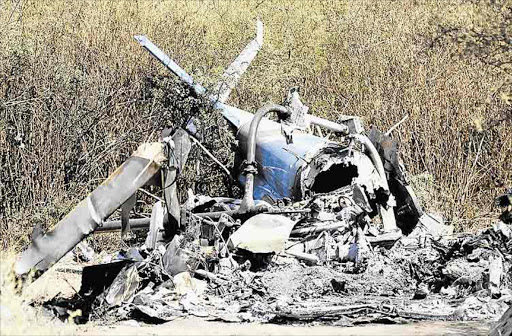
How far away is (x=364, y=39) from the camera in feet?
59.0

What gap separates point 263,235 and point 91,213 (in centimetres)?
205

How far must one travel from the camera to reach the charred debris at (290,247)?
29.2 feet

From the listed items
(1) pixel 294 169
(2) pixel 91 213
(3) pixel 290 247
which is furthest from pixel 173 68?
(2) pixel 91 213

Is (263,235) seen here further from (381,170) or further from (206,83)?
(206,83)

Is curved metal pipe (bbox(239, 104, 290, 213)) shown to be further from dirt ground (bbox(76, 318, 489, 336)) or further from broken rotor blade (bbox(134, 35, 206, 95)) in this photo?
dirt ground (bbox(76, 318, 489, 336))

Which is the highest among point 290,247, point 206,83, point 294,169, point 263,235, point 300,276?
point 206,83

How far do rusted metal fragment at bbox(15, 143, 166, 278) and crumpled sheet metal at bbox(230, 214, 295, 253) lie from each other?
133 cm

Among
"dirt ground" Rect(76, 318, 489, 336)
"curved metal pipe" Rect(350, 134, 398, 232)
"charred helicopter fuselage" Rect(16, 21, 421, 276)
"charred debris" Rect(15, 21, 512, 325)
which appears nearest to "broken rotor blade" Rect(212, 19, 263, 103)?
"charred helicopter fuselage" Rect(16, 21, 421, 276)

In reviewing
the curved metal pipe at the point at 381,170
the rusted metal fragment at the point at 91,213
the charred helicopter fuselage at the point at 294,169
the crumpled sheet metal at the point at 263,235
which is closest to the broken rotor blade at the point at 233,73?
the charred helicopter fuselage at the point at 294,169

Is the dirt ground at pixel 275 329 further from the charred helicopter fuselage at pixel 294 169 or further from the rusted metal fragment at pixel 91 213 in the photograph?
the charred helicopter fuselage at pixel 294 169

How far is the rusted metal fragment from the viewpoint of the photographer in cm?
884

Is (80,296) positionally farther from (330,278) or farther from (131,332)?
(330,278)

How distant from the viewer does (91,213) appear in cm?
903

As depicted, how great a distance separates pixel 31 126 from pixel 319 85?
234 inches
